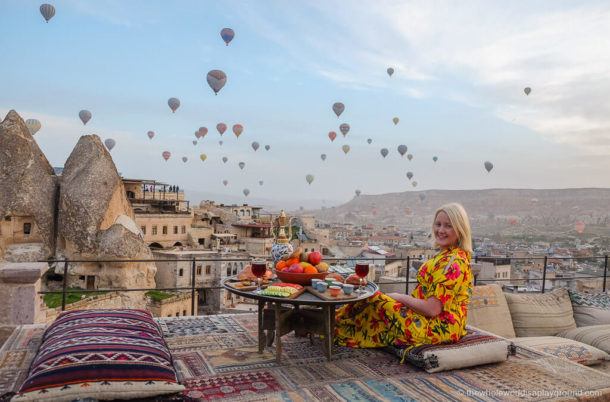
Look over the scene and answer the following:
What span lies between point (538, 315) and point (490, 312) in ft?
2.26

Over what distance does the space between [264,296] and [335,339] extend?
48.7 inches

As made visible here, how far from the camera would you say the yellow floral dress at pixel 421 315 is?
408 centimetres

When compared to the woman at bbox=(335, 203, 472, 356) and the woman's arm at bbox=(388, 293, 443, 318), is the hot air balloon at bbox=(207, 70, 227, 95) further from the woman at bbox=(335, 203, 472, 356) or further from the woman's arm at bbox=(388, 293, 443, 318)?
the woman's arm at bbox=(388, 293, 443, 318)

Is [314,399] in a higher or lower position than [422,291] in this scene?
lower

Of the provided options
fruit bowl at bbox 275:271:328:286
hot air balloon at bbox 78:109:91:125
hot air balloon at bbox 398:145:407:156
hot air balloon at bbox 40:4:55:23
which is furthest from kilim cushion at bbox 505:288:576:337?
hot air balloon at bbox 398:145:407:156

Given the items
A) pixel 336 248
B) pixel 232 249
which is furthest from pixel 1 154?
pixel 336 248

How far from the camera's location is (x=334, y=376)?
13.3 ft

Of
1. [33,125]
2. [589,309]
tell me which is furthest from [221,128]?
[589,309]

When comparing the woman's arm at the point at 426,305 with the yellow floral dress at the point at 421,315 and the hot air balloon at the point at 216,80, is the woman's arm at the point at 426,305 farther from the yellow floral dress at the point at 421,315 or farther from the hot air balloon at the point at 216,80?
the hot air balloon at the point at 216,80

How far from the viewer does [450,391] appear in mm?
3779

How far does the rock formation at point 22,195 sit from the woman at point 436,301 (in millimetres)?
29716

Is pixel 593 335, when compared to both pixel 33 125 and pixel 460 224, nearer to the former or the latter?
pixel 460 224

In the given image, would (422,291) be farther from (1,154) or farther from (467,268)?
(1,154)

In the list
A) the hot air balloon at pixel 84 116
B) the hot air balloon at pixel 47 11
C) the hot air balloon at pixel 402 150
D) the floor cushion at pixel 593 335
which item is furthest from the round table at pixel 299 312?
the hot air balloon at pixel 402 150
